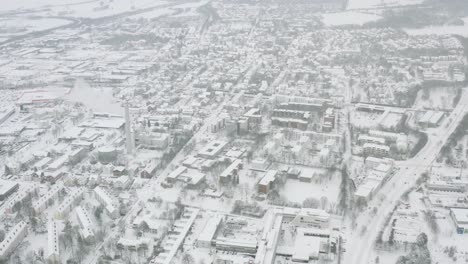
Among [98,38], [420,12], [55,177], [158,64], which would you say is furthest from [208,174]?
[420,12]

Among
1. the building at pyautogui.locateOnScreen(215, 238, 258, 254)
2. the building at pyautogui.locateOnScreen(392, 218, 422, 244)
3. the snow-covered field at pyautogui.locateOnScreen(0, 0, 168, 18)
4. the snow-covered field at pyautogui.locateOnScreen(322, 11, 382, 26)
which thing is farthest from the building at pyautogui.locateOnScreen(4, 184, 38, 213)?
the snow-covered field at pyautogui.locateOnScreen(0, 0, 168, 18)

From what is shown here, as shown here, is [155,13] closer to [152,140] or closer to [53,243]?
[152,140]

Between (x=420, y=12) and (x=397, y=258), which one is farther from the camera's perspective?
(x=420, y=12)

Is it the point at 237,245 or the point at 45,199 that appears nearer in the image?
the point at 237,245

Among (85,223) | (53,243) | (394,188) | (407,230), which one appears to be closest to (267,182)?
(394,188)

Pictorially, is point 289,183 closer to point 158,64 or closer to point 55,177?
point 55,177

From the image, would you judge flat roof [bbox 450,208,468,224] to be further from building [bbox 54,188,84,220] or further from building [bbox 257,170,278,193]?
building [bbox 54,188,84,220]

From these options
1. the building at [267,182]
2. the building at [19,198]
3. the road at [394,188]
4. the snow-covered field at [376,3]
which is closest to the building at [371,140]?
the road at [394,188]
